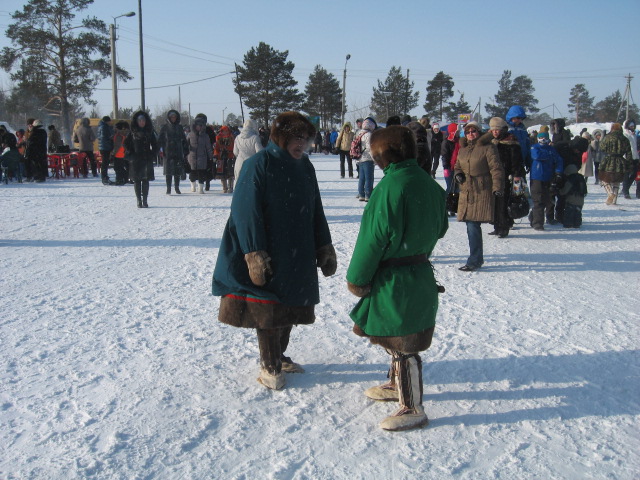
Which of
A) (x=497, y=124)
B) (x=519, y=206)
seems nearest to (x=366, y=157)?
(x=497, y=124)

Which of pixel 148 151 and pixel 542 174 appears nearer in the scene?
pixel 542 174

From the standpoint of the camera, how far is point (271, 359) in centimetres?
323

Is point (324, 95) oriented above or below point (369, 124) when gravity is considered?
above

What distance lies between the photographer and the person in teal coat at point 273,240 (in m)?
2.90

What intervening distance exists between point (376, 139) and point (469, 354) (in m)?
1.83

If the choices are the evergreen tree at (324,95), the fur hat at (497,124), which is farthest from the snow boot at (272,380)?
the evergreen tree at (324,95)

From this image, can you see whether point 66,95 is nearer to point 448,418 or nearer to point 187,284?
point 187,284

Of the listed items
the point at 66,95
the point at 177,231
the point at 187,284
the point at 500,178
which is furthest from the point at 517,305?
the point at 66,95

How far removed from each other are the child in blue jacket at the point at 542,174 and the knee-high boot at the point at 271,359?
6255mm

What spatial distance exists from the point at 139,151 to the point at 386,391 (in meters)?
7.77

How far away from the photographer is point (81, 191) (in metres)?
12.9

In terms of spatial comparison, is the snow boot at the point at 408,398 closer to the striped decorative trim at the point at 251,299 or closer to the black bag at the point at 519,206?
the striped decorative trim at the point at 251,299

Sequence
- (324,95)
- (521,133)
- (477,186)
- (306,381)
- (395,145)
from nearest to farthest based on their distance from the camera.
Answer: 1. (395,145)
2. (306,381)
3. (477,186)
4. (521,133)
5. (324,95)

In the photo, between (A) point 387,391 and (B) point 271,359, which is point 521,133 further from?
(B) point 271,359
